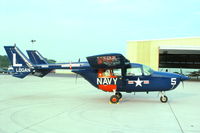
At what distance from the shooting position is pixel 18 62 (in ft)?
41.9

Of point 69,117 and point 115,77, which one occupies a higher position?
point 115,77

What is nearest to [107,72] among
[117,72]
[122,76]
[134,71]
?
[117,72]

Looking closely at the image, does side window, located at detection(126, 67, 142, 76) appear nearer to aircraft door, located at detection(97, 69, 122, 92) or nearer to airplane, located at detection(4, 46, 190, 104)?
airplane, located at detection(4, 46, 190, 104)

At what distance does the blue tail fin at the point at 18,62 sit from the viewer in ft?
41.1

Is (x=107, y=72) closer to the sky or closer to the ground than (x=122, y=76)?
closer to the sky

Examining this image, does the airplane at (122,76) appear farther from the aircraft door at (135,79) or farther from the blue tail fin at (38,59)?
the blue tail fin at (38,59)

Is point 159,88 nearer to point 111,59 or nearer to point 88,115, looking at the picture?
point 111,59

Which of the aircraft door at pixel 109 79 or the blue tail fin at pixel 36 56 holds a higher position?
the blue tail fin at pixel 36 56

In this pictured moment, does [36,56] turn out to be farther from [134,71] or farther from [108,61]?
[134,71]

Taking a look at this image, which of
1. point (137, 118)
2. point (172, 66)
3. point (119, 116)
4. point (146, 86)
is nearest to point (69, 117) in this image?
point (119, 116)

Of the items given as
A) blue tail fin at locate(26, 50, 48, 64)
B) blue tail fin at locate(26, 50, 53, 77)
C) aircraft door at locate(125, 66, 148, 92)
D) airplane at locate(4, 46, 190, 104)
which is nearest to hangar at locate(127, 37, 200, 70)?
blue tail fin at locate(26, 50, 48, 64)

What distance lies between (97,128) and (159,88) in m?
5.40

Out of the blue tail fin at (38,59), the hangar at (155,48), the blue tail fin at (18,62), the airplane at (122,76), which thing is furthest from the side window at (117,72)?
the hangar at (155,48)

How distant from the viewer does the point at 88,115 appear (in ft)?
25.5
